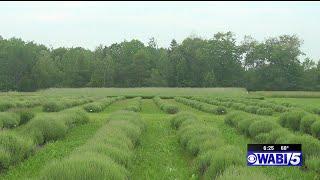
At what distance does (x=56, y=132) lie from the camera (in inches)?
665

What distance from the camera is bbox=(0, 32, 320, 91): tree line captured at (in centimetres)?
9600

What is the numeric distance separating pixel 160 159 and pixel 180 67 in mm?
87759

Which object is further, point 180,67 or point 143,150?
point 180,67

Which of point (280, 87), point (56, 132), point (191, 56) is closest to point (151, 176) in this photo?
point (56, 132)

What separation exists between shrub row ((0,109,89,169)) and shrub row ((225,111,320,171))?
6.99m

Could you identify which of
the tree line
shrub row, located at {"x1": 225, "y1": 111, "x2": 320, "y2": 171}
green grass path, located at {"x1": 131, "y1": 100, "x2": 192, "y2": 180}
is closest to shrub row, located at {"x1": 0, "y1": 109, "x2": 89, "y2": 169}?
green grass path, located at {"x1": 131, "y1": 100, "x2": 192, "y2": 180}

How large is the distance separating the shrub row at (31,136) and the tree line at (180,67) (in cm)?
7644

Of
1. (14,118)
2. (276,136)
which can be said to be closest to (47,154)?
(276,136)

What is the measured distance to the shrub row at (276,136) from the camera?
11961 mm

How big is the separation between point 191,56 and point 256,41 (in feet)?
59.4

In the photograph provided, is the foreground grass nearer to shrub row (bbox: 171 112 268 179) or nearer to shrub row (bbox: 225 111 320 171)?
shrub row (bbox: 171 112 268 179)

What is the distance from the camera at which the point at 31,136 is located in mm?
15086

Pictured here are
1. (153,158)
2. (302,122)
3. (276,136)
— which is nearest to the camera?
(153,158)

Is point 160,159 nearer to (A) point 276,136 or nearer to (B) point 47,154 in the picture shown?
(B) point 47,154
